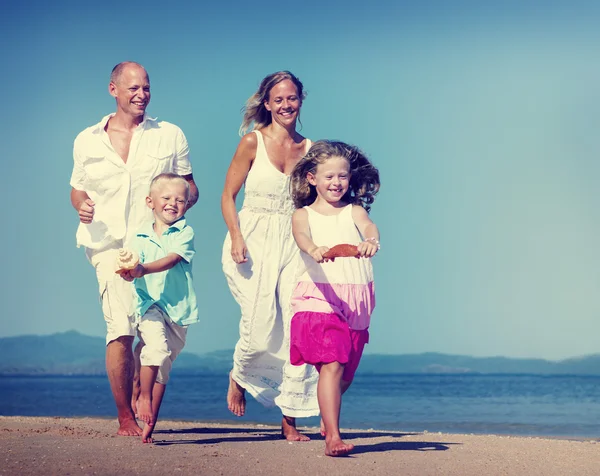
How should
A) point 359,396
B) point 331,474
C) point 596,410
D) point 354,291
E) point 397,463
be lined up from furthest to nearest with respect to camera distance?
1. point 359,396
2. point 596,410
3. point 354,291
4. point 397,463
5. point 331,474

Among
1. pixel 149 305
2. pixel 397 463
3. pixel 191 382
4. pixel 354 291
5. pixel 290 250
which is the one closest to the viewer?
pixel 397 463

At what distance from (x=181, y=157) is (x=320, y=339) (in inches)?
85.6

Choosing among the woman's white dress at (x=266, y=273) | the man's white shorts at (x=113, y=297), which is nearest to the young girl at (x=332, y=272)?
the woman's white dress at (x=266, y=273)

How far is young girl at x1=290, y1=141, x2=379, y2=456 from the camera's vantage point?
5.24 meters

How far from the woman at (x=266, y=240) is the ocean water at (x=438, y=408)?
6503mm

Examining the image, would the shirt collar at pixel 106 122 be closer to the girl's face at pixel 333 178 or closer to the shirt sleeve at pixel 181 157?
the shirt sleeve at pixel 181 157

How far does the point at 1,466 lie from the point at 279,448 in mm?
1730

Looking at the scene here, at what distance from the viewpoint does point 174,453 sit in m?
5.23

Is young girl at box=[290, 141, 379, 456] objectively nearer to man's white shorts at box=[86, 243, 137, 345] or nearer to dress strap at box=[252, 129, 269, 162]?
dress strap at box=[252, 129, 269, 162]

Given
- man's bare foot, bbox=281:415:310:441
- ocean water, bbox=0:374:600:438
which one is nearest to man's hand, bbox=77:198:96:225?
man's bare foot, bbox=281:415:310:441

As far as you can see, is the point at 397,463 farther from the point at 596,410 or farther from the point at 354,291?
the point at 596,410

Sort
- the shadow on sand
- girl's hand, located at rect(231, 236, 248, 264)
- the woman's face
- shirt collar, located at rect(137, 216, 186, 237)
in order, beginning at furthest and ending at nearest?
the woman's face < girl's hand, located at rect(231, 236, 248, 264) < shirt collar, located at rect(137, 216, 186, 237) < the shadow on sand

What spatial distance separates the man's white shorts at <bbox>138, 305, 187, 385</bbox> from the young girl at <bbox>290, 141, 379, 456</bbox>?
2.99 feet

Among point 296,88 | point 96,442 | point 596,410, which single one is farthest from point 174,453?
point 596,410
